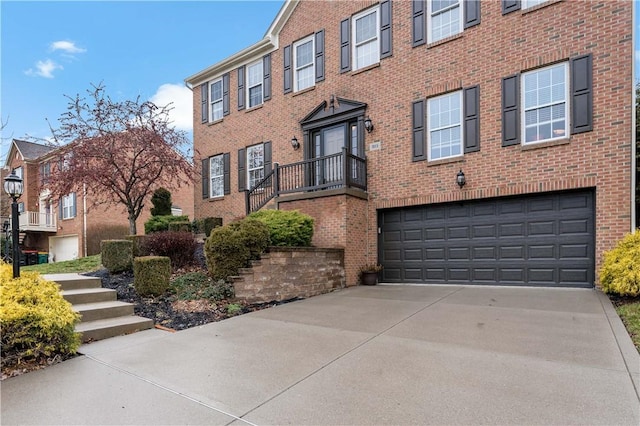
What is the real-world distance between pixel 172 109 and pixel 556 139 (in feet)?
36.4

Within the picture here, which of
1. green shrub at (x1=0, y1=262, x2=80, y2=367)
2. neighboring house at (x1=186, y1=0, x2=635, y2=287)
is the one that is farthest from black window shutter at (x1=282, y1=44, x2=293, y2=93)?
green shrub at (x1=0, y1=262, x2=80, y2=367)

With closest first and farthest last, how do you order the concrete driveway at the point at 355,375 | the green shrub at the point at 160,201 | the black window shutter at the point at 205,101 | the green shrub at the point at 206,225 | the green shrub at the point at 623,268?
1. the concrete driveway at the point at 355,375
2. the green shrub at the point at 623,268
3. the green shrub at the point at 206,225
4. the green shrub at the point at 160,201
5. the black window shutter at the point at 205,101

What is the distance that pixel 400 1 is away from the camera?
366 inches

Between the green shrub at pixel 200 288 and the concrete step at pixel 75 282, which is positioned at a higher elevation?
the concrete step at pixel 75 282

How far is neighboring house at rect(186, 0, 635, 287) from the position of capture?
6.86m

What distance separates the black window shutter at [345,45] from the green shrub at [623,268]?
782 centimetres

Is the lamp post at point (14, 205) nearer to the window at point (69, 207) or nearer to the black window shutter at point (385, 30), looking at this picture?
the black window shutter at point (385, 30)

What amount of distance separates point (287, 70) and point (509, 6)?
6658 mm

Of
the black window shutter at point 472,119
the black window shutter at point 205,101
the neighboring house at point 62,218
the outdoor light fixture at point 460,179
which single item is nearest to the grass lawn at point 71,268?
the black window shutter at point 205,101

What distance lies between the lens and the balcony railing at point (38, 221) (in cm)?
2176

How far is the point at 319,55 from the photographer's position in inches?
427

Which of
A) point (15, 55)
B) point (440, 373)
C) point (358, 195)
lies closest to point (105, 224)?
point (15, 55)

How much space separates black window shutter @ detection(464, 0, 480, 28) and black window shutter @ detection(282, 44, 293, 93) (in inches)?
219

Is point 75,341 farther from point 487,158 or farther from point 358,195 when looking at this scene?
point 487,158
